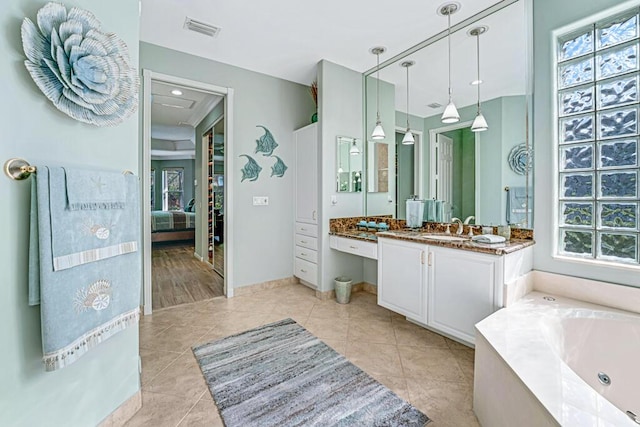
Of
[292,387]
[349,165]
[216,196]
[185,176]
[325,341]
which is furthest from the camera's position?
[185,176]

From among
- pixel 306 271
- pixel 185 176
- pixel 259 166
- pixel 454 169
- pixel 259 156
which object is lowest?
pixel 306 271

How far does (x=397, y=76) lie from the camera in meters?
3.22

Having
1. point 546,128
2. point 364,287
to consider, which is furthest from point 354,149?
point 546,128

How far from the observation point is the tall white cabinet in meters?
3.36

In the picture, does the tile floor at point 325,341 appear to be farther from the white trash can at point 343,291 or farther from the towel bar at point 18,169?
the towel bar at point 18,169

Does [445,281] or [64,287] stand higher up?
[64,287]

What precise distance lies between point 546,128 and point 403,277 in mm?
1513

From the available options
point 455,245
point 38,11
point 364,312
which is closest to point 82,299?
point 38,11

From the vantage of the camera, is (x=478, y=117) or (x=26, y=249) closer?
(x=26, y=249)

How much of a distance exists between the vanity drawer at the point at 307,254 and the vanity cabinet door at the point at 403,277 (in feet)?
3.10

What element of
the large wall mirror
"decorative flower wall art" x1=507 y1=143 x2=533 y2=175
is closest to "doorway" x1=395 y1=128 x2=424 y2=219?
the large wall mirror

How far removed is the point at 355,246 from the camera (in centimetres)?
293

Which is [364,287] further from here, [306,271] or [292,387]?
[292,387]

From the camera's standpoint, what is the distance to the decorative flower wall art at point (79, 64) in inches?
41.4
